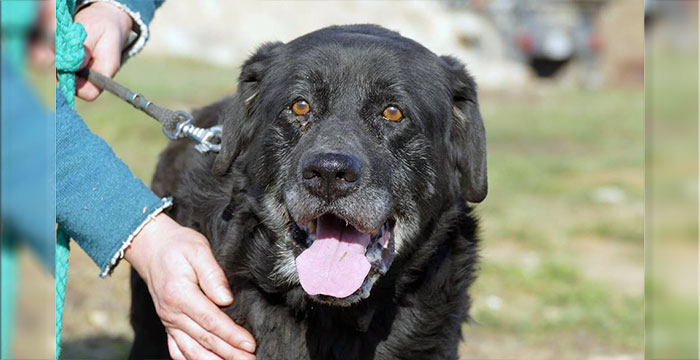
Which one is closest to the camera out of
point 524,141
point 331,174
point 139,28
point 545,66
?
point 331,174

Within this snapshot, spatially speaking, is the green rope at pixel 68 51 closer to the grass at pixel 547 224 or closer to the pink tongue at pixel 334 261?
the pink tongue at pixel 334 261

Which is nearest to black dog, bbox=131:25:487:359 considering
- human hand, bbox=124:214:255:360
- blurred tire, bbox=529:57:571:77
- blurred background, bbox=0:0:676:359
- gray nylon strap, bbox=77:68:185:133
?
human hand, bbox=124:214:255:360

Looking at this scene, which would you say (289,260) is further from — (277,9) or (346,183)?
(277,9)

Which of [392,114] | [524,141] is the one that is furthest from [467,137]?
[524,141]

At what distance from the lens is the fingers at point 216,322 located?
3178mm

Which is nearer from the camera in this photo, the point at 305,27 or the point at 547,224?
the point at 547,224

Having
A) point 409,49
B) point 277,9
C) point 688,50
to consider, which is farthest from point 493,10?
point 688,50

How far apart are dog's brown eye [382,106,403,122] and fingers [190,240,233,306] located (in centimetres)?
91

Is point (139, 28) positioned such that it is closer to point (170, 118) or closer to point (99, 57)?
point (99, 57)

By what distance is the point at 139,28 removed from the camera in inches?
156

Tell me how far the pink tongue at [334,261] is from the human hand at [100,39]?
1.33 meters

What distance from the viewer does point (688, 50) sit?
1121 millimetres

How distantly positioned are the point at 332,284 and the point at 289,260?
386mm

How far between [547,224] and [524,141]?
6.55m
